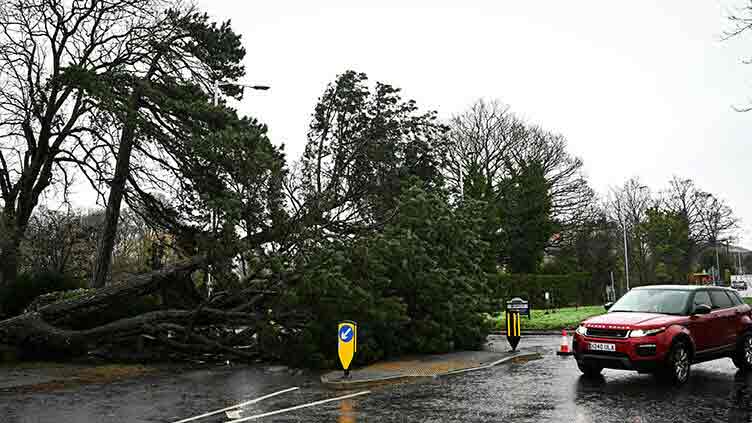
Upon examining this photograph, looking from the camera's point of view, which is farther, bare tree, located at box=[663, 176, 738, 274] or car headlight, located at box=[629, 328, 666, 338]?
bare tree, located at box=[663, 176, 738, 274]

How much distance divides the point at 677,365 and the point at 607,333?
1.22m

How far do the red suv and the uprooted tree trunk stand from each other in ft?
25.5

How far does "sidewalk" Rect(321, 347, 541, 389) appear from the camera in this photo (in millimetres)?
12789

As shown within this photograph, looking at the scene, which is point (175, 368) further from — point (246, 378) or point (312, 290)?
point (312, 290)

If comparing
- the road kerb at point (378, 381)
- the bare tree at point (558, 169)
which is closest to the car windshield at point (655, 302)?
the road kerb at point (378, 381)

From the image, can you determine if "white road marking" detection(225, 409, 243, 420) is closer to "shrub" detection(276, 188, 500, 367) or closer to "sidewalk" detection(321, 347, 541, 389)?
"sidewalk" detection(321, 347, 541, 389)

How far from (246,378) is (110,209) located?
9.32m

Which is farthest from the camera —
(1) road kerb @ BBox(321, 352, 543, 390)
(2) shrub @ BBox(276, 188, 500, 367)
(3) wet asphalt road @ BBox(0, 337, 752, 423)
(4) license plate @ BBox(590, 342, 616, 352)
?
(2) shrub @ BBox(276, 188, 500, 367)

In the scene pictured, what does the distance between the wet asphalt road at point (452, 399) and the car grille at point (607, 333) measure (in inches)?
32.6

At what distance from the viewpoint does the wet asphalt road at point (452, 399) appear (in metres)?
9.16

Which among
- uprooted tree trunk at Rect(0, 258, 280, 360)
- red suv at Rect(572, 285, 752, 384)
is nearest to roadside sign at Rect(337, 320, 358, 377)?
uprooted tree trunk at Rect(0, 258, 280, 360)

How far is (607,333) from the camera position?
455 inches

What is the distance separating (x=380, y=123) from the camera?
22750 mm

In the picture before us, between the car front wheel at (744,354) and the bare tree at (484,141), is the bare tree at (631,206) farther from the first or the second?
the car front wheel at (744,354)
